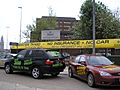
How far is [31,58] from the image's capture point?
16984mm

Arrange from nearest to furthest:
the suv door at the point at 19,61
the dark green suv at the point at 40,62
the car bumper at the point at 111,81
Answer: the car bumper at the point at 111,81 < the dark green suv at the point at 40,62 < the suv door at the point at 19,61

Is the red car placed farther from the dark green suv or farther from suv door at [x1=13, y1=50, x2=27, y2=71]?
suv door at [x1=13, y1=50, x2=27, y2=71]

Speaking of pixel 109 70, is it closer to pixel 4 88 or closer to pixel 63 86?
pixel 63 86

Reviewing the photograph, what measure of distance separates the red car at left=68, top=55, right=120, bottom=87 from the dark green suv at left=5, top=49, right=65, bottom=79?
2.90ft

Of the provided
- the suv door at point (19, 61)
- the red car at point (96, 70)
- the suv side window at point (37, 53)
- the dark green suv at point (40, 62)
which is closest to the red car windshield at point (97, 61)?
the red car at point (96, 70)

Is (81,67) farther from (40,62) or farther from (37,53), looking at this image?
(37,53)

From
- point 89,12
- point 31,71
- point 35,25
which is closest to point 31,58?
point 31,71

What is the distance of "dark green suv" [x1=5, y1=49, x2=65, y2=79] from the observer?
16.1m

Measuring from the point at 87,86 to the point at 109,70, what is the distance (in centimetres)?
155

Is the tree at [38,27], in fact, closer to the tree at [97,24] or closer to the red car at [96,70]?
the tree at [97,24]

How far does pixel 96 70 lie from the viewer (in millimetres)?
13062

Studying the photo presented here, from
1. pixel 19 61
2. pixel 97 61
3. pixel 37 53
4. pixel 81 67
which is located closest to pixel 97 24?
pixel 19 61

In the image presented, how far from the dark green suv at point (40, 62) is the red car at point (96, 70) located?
0.88 m

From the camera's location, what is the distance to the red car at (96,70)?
12.5 meters
